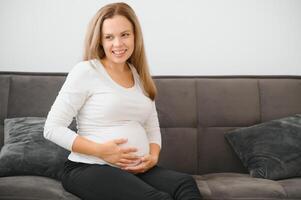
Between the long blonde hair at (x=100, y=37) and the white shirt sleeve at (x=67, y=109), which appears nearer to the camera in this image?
the white shirt sleeve at (x=67, y=109)

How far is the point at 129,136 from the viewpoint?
179 cm

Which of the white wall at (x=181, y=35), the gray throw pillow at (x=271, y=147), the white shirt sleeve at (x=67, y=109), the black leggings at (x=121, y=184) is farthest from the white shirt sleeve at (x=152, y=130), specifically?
the white wall at (x=181, y=35)

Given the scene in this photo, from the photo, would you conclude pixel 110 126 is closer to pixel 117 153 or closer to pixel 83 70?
pixel 117 153

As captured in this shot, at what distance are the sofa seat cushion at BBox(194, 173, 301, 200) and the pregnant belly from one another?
13.7 inches

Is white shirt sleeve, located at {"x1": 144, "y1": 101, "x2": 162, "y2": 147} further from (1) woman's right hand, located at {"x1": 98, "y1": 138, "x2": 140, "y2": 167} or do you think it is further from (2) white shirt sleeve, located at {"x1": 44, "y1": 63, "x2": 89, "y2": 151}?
(2) white shirt sleeve, located at {"x1": 44, "y1": 63, "x2": 89, "y2": 151}

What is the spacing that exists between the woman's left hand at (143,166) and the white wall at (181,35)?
3.25 feet

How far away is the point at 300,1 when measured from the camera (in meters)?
2.76

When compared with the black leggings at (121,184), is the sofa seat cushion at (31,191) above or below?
below

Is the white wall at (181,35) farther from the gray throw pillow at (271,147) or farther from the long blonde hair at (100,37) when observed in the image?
the long blonde hair at (100,37)

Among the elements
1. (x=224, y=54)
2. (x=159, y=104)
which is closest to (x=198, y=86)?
(x=159, y=104)

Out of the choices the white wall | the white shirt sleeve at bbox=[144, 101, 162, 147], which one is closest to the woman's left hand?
the white shirt sleeve at bbox=[144, 101, 162, 147]

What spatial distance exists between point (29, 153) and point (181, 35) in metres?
1.24

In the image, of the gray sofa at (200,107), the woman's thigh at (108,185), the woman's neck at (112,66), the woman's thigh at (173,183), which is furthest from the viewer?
the gray sofa at (200,107)

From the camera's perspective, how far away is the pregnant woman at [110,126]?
1.61 meters
